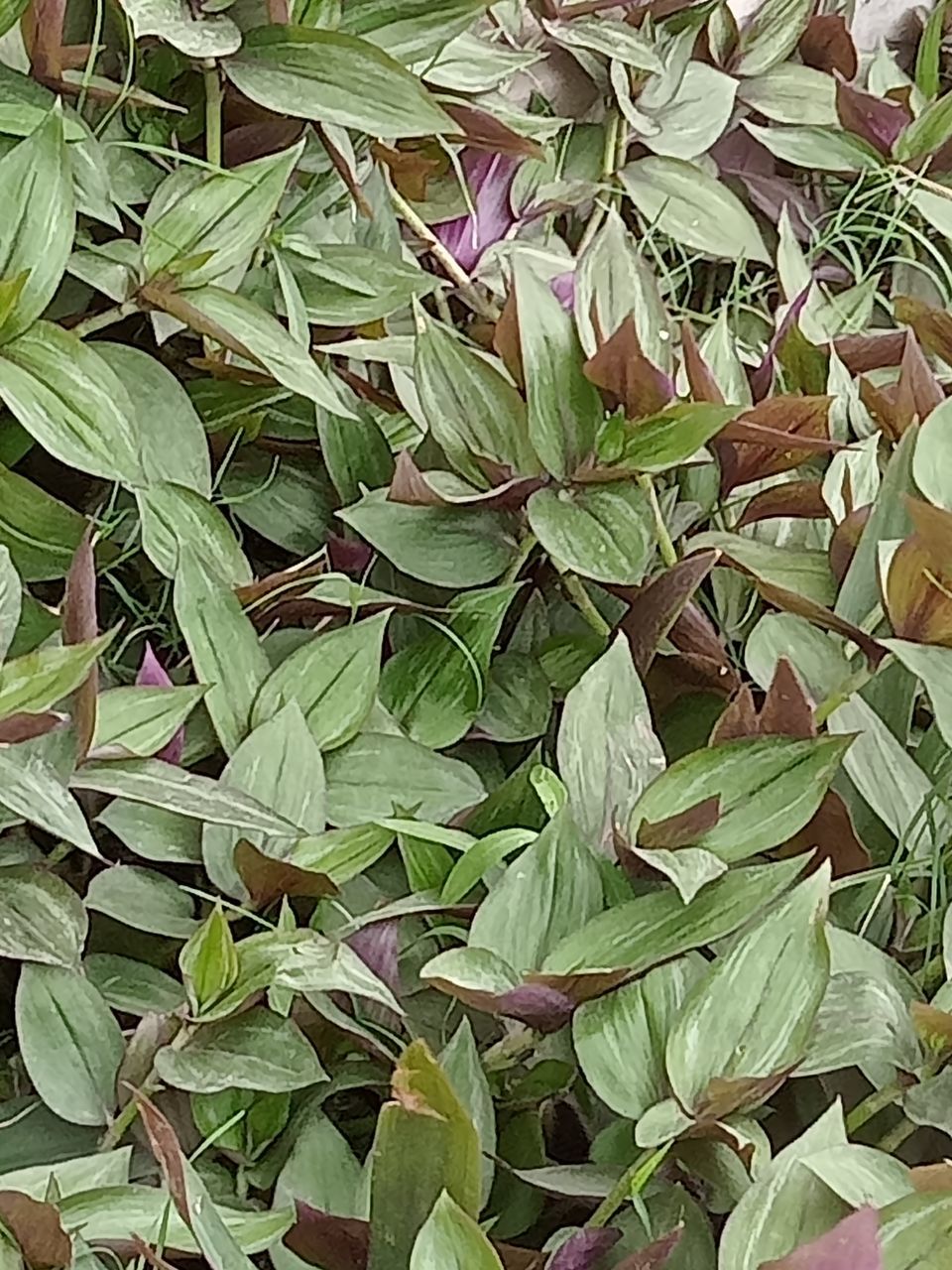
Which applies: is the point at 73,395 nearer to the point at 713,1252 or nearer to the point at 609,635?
the point at 609,635

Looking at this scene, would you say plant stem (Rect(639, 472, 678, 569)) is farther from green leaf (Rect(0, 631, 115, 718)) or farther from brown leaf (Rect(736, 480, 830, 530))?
green leaf (Rect(0, 631, 115, 718))

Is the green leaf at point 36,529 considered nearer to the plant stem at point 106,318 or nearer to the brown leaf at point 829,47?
the plant stem at point 106,318

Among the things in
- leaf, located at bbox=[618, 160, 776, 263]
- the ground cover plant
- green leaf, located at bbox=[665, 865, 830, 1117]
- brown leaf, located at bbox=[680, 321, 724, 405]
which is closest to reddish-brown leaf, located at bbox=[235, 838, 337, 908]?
the ground cover plant

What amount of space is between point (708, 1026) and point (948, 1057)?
0.08 m

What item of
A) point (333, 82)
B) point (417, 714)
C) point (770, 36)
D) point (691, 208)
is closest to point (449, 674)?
point (417, 714)

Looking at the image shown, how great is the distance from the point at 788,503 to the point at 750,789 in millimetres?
161

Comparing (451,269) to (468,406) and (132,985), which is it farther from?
(132,985)

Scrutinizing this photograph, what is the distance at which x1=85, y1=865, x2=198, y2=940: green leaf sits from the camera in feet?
1.56

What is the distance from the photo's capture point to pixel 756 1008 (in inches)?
16.3

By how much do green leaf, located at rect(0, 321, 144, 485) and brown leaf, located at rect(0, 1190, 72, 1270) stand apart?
24 cm

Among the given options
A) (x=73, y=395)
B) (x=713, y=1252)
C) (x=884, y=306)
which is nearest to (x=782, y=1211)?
(x=713, y=1252)

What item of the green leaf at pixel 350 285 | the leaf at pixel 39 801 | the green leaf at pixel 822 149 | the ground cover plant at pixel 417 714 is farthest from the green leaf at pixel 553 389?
the green leaf at pixel 822 149

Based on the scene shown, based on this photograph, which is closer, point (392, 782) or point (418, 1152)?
point (418, 1152)

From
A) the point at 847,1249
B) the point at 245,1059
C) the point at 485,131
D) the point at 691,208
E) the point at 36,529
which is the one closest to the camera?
the point at 847,1249
